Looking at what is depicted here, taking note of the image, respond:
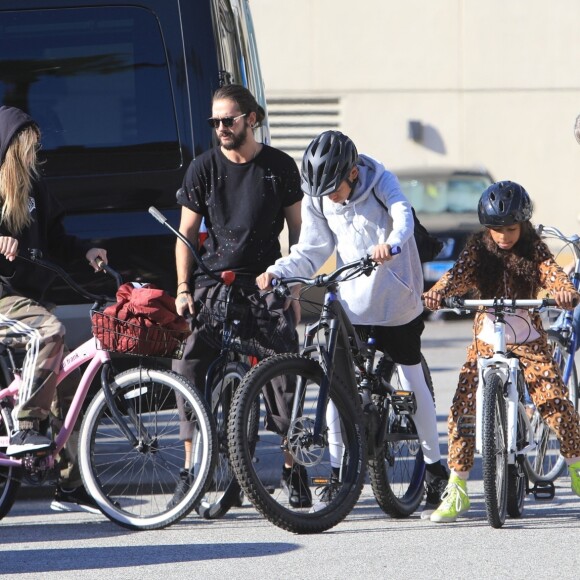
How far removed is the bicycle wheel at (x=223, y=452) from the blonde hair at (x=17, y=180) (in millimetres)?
1073

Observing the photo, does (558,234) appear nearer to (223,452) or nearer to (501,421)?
(501,421)

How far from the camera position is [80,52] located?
715 centimetres

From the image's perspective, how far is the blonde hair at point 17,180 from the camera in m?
6.18

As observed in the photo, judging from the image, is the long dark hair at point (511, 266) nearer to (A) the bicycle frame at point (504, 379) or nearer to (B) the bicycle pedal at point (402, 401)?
(A) the bicycle frame at point (504, 379)

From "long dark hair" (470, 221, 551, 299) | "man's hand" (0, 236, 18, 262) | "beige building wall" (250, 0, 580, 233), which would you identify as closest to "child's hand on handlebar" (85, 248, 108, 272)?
"man's hand" (0, 236, 18, 262)

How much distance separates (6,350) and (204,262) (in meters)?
0.95

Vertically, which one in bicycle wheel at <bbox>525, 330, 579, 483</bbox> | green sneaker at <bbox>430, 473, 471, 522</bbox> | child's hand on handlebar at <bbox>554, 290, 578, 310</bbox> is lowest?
green sneaker at <bbox>430, 473, 471, 522</bbox>

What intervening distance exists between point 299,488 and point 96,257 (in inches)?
51.4

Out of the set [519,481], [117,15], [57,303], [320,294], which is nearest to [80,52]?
[117,15]

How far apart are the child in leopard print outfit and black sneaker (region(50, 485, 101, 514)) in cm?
148

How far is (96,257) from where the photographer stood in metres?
6.32

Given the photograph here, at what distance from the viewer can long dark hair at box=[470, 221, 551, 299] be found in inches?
248

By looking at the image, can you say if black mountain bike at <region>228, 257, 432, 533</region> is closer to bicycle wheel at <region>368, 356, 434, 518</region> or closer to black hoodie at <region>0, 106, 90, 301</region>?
bicycle wheel at <region>368, 356, 434, 518</region>

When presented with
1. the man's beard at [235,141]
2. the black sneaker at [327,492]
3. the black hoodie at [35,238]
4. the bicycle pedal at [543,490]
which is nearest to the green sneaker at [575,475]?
the bicycle pedal at [543,490]
